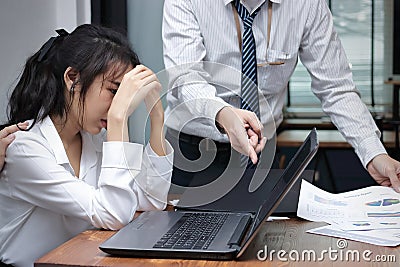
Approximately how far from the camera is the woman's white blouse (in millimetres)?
1448

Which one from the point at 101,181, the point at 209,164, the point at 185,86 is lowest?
the point at 209,164

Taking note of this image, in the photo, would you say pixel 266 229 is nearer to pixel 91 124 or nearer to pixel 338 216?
pixel 338 216

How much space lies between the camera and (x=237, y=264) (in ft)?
3.78

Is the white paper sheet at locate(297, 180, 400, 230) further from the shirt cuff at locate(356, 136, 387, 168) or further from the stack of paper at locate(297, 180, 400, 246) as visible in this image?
the shirt cuff at locate(356, 136, 387, 168)

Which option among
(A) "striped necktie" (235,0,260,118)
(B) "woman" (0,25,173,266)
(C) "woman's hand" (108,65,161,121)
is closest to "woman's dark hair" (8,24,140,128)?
(B) "woman" (0,25,173,266)

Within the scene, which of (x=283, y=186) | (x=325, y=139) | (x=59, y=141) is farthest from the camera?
(x=325, y=139)

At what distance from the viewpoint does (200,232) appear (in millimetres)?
1287

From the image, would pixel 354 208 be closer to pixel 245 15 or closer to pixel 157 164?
pixel 157 164

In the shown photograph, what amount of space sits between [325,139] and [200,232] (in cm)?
316

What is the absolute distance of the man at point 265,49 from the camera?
6.33 ft

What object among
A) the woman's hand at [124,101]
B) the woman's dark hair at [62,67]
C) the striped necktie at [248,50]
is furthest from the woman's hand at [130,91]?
the striped necktie at [248,50]

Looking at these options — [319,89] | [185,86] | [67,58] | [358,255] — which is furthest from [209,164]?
[358,255]

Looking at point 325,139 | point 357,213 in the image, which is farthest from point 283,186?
point 325,139

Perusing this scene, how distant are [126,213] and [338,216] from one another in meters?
0.44
